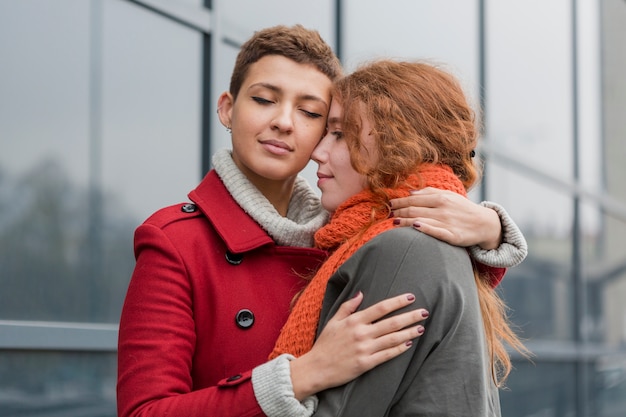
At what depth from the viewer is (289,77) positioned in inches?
94.7

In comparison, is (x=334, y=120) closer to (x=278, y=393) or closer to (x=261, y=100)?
(x=261, y=100)

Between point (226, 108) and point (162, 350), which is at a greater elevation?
point (226, 108)

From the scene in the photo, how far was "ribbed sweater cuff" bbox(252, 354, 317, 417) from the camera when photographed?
6.49 ft

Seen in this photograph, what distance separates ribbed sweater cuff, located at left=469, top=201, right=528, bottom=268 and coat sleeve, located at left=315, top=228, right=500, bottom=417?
0.24 meters

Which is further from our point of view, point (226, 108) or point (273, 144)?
point (226, 108)

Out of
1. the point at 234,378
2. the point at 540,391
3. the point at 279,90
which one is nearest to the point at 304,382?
the point at 234,378

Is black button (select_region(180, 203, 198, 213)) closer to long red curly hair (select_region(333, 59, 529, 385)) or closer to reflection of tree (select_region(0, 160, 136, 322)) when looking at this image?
long red curly hair (select_region(333, 59, 529, 385))

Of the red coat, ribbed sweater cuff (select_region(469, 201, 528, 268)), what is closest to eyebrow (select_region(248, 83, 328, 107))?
the red coat

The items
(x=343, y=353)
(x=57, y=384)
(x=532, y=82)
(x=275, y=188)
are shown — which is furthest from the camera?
(x=532, y=82)

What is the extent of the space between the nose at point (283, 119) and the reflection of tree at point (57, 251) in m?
1.41

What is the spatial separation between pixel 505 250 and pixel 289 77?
0.66m

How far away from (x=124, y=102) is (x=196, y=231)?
178 centimetres

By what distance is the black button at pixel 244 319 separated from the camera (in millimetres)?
2242

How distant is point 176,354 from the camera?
83.0 inches
